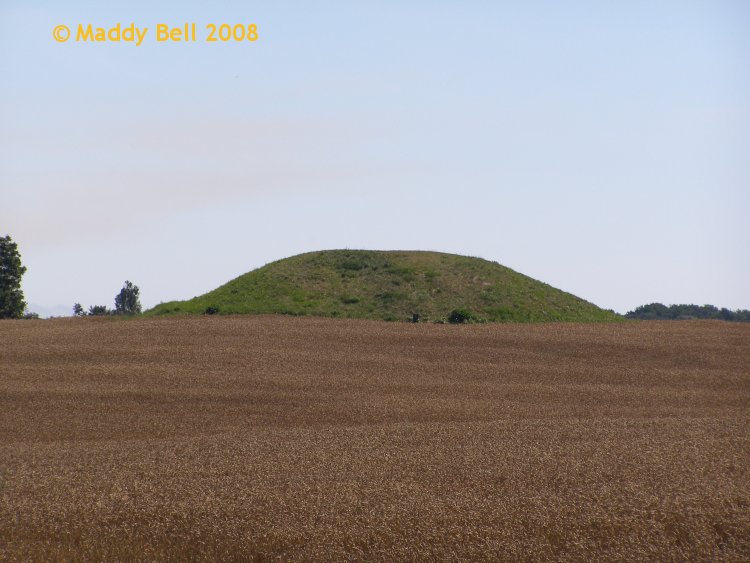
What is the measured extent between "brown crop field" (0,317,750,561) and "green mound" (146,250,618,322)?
588 cm

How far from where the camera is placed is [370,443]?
22.1m

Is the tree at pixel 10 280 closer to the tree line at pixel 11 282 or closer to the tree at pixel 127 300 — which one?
the tree line at pixel 11 282

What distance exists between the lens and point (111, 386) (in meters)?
29.7

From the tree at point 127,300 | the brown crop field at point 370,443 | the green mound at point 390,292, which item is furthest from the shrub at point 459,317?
the tree at point 127,300

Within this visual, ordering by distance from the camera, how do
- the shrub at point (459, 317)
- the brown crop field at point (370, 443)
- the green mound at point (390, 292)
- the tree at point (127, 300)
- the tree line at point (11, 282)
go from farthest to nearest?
the tree at point (127, 300) → the tree line at point (11, 282) → the green mound at point (390, 292) → the shrub at point (459, 317) → the brown crop field at point (370, 443)

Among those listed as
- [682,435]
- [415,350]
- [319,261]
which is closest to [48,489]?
[682,435]

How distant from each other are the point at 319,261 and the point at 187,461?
3553cm

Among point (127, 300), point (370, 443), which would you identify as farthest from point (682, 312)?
point (370, 443)

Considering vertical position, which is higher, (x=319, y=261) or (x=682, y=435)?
(x=319, y=261)

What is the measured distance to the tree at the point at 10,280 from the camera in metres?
62.4

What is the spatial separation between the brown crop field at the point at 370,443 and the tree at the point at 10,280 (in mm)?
23655

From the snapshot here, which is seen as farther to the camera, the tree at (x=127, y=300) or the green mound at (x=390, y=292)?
the tree at (x=127, y=300)

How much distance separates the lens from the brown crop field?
15.6 meters

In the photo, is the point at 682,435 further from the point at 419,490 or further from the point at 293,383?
the point at 293,383
